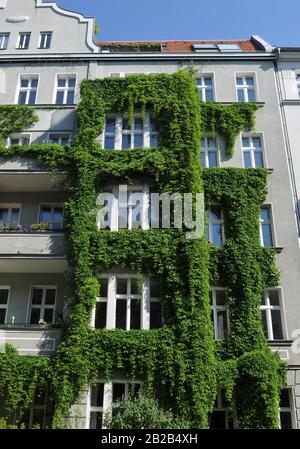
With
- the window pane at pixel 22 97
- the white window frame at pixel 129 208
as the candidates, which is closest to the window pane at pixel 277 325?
the white window frame at pixel 129 208

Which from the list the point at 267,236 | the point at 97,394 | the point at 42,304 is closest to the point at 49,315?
the point at 42,304

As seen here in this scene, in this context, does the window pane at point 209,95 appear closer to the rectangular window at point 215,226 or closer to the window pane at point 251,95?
the window pane at point 251,95

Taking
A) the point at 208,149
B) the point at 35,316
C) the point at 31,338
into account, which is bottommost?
the point at 31,338

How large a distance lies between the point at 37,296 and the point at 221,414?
8.15 m

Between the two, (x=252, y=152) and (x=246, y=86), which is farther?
(x=246, y=86)

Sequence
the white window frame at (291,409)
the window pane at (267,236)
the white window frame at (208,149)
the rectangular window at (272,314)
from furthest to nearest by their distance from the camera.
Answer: the white window frame at (208,149) → the window pane at (267,236) → the rectangular window at (272,314) → the white window frame at (291,409)

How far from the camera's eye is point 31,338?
16.3 meters

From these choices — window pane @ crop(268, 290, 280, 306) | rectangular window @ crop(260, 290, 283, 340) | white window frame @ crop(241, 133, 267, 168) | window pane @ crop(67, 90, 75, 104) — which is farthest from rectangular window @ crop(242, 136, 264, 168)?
window pane @ crop(67, 90, 75, 104)

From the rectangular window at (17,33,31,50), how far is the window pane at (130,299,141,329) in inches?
570

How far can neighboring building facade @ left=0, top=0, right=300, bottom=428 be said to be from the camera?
1667 centimetres

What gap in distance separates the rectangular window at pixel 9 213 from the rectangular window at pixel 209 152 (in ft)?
26.5

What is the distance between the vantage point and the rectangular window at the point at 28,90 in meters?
22.3

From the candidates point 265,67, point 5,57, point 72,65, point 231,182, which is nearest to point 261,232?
point 231,182

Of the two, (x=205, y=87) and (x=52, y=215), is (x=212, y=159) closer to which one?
(x=205, y=87)
